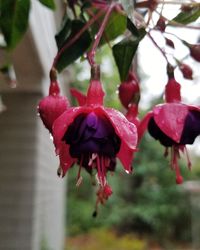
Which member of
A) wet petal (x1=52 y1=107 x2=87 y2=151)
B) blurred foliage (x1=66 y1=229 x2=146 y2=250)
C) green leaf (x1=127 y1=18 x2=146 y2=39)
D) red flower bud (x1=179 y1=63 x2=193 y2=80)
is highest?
green leaf (x1=127 y1=18 x2=146 y2=39)

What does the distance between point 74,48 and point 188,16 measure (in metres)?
0.15

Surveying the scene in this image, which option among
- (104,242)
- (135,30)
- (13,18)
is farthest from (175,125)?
(104,242)

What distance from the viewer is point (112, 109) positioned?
0.39 metres

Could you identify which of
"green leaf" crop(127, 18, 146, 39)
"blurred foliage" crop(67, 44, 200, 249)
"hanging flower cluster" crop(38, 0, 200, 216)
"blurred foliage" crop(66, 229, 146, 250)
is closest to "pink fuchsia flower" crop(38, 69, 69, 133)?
"hanging flower cluster" crop(38, 0, 200, 216)

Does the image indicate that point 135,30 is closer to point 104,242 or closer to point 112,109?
point 112,109

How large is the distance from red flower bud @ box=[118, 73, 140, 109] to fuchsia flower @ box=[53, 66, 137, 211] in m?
0.12

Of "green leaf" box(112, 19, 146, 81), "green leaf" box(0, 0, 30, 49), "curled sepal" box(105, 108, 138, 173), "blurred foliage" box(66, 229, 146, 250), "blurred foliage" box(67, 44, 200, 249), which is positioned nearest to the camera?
"curled sepal" box(105, 108, 138, 173)

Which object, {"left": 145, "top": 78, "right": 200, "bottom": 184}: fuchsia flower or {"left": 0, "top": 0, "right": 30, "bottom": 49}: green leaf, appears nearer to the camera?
{"left": 145, "top": 78, "right": 200, "bottom": 184}: fuchsia flower

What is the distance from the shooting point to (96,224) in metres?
8.12

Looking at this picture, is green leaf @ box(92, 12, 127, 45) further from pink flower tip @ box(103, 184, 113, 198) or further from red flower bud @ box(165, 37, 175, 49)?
pink flower tip @ box(103, 184, 113, 198)

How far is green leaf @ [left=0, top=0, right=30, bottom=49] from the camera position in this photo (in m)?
0.58

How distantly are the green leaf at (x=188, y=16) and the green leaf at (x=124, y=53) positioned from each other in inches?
4.1

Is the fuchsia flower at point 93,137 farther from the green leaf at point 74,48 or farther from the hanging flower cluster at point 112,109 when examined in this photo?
the green leaf at point 74,48

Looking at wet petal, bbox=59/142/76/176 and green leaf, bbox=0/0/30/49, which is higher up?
green leaf, bbox=0/0/30/49
